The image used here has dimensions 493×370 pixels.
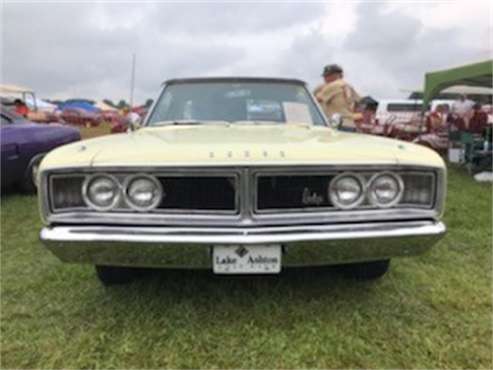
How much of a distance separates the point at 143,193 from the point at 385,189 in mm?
1179

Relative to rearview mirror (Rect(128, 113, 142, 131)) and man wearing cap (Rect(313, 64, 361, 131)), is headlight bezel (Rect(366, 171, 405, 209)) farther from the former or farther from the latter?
man wearing cap (Rect(313, 64, 361, 131))

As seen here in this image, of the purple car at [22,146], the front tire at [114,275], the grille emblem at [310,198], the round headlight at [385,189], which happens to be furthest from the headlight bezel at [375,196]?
the purple car at [22,146]

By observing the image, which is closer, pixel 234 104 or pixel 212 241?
pixel 212 241

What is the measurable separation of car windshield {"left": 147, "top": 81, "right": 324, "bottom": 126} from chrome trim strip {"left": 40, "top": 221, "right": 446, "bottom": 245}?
1.44m

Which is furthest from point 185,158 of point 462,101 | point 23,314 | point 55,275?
point 462,101

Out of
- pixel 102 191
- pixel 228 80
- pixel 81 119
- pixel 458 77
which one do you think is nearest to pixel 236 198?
pixel 102 191

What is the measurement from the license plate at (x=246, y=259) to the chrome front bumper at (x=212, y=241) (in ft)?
0.13

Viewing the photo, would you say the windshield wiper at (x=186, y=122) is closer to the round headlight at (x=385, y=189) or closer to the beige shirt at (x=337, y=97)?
the round headlight at (x=385, y=189)

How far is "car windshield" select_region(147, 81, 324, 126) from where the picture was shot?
370cm

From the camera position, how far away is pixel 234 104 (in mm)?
3787

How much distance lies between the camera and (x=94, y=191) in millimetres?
2357

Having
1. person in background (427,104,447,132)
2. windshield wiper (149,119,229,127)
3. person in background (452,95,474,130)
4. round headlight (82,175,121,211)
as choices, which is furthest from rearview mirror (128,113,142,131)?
person in background (427,104,447,132)

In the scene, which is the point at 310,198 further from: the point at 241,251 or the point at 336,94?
Answer: the point at 336,94

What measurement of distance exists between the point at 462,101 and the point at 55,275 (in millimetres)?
11587
